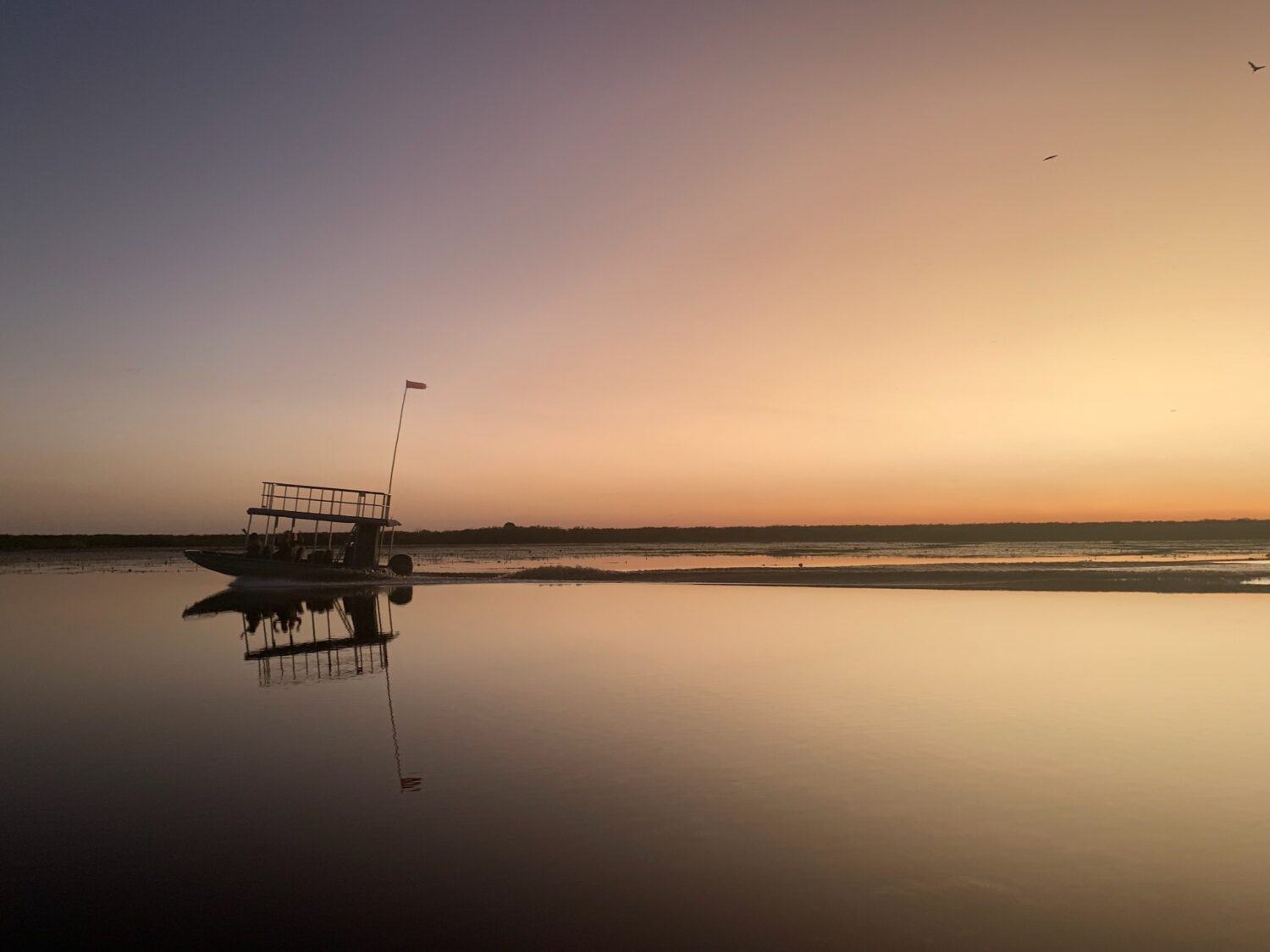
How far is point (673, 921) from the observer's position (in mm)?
6223

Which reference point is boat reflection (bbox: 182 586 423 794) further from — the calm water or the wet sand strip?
the wet sand strip

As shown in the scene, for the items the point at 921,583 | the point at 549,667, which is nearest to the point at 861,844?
the point at 549,667

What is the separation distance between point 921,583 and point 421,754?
33.8 meters

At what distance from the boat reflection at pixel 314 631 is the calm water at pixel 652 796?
1.03 ft

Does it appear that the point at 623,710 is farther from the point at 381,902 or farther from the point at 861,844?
the point at 381,902

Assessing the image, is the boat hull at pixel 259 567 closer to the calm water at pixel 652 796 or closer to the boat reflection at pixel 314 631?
the boat reflection at pixel 314 631

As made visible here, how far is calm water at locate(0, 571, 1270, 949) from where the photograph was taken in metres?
6.33

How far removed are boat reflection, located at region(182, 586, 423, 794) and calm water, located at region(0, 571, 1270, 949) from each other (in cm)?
31

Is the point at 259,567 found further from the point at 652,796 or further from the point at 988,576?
the point at 652,796

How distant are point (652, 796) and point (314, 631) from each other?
1949 centimetres

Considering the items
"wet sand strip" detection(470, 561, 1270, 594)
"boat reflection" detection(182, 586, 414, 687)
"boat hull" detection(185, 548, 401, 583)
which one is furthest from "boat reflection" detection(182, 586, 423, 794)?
"wet sand strip" detection(470, 561, 1270, 594)

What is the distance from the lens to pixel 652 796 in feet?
30.0

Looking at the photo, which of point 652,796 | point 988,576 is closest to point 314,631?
point 652,796

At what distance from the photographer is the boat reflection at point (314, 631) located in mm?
17922
